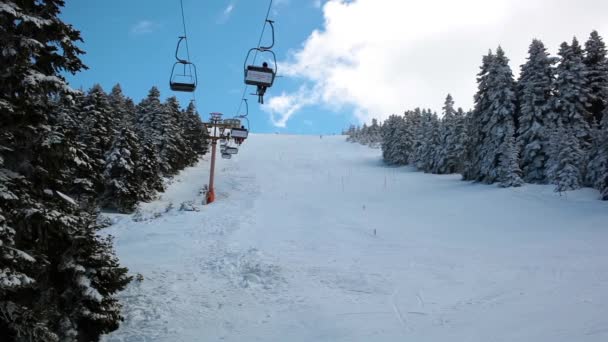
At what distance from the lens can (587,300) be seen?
32.4ft

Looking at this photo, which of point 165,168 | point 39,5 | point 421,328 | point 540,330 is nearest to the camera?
point 39,5

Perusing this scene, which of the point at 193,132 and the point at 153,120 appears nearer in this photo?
the point at 153,120

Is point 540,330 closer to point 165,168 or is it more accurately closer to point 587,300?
point 587,300

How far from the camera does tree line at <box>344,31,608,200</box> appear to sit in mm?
27578

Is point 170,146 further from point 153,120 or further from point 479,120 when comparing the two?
point 479,120

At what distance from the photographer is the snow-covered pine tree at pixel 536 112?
33.2m

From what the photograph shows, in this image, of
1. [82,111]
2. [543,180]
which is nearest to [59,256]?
[82,111]

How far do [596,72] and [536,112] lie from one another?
6.84 m

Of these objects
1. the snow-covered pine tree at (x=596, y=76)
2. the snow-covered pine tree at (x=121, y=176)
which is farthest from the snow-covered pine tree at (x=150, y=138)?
the snow-covered pine tree at (x=596, y=76)

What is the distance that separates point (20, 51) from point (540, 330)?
11383mm

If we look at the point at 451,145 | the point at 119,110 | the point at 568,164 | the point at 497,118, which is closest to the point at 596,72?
the point at 497,118

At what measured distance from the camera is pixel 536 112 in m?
34.2

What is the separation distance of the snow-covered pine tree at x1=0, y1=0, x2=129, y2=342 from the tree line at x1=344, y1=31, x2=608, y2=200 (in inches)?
1150

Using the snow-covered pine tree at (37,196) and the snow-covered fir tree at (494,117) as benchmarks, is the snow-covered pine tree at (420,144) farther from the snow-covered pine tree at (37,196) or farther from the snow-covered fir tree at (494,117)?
the snow-covered pine tree at (37,196)
